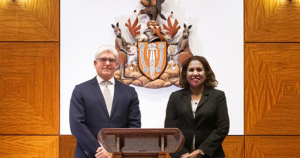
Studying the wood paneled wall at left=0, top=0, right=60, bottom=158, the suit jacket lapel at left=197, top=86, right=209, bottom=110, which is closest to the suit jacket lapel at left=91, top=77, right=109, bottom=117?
the suit jacket lapel at left=197, top=86, right=209, bottom=110

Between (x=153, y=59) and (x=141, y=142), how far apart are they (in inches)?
91.8

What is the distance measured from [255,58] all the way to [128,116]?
201cm

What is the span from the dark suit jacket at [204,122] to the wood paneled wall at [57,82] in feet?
4.62

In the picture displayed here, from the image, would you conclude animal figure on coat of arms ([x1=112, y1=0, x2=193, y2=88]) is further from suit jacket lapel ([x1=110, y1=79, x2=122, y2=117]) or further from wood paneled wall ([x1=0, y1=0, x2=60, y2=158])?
suit jacket lapel ([x1=110, y1=79, x2=122, y2=117])

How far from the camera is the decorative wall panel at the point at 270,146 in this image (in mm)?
4789

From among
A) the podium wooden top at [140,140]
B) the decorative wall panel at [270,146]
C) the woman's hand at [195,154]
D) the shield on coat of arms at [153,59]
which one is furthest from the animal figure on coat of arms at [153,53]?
the podium wooden top at [140,140]

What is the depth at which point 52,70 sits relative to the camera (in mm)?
4840

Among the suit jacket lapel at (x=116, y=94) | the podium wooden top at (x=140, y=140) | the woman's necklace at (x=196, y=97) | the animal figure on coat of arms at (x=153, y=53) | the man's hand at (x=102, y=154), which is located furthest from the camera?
the animal figure on coat of arms at (x=153, y=53)

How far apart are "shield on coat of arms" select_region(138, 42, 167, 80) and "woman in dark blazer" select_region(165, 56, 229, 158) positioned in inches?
46.7

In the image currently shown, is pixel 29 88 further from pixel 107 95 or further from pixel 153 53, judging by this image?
pixel 107 95

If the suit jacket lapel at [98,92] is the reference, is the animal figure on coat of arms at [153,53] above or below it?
above

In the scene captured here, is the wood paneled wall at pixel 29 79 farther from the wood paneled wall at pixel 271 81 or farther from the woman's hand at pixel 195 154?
the wood paneled wall at pixel 271 81

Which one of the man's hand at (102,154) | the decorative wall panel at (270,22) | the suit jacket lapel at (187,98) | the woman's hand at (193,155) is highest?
the decorative wall panel at (270,22)

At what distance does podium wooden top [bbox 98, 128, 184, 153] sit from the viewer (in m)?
2.49
